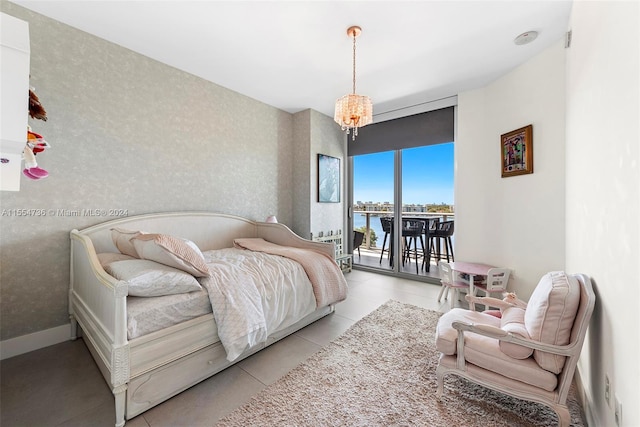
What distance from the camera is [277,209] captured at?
159 inches

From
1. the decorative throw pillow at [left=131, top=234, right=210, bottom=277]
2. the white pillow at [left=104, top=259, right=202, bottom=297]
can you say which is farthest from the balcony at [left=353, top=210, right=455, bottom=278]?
the white pillow at [left=104, top=259, right=202, bottom=297]

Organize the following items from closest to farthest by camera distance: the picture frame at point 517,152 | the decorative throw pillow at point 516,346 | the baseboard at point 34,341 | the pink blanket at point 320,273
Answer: the decorative throw pillow at point 516,346 < the baseboard at point 34,341 < the pink blanket at point 320,273 < the picture frame at point 517,152

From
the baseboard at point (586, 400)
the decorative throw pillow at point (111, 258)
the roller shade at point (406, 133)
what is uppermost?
the roller shade at point (406, 133)

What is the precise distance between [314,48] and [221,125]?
1.47m

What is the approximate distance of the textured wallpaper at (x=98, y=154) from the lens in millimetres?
2059

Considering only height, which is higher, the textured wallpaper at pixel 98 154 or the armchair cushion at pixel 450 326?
→ the textured wallpaper at pixel 98 154

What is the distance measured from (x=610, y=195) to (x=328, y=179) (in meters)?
3.39

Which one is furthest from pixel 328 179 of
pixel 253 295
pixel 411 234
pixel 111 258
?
pixel 111 258

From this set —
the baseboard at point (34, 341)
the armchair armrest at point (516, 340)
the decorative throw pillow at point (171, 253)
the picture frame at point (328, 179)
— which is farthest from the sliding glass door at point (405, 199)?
the baseboard at point (34, 341)

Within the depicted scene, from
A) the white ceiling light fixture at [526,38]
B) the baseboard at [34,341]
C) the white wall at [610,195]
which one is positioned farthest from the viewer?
the white ceiling light fixture at [526,38]

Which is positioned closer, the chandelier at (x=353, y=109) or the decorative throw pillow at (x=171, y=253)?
the decorative throw pillow at (x=171, y=253)

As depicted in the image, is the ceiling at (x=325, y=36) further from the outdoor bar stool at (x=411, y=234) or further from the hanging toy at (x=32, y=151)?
the outdoor bar stool at (x=411, y=234)

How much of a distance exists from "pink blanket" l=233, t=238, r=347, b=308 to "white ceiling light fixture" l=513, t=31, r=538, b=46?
2.63 metres

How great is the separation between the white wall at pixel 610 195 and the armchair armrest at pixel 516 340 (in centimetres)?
14
